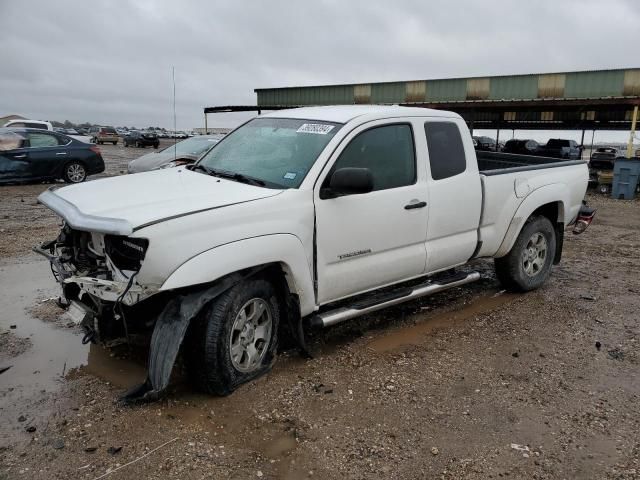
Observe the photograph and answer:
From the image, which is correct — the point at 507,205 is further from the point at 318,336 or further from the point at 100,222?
the point at 100,222

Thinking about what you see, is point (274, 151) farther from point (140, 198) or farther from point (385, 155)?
point (140, 198)

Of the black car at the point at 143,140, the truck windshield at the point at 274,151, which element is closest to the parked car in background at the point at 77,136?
the black car at the point at 143,140

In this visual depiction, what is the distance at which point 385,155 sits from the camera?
434cm

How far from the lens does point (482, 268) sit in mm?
6988

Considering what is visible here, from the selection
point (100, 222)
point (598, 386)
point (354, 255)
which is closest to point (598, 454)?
point (598, 386)

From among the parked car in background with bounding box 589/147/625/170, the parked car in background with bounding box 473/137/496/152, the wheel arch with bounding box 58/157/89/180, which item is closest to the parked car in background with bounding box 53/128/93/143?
the wheel arch with bounding box 58/157/89/180

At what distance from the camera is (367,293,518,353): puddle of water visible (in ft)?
15.0

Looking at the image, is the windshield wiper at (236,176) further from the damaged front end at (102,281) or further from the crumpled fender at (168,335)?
the damaged front end at (102,281)

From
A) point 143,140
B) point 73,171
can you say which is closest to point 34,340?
point 73,171

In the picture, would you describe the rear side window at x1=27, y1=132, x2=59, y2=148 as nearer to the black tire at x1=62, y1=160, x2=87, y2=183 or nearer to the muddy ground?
the black tire at x1=62, y1=160, x2=87, y2=183

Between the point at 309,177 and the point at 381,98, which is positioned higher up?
the point at 381,98

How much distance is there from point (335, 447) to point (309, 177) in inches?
69.7

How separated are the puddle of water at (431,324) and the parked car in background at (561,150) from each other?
19.4m

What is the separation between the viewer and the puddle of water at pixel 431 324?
4.56 meters
